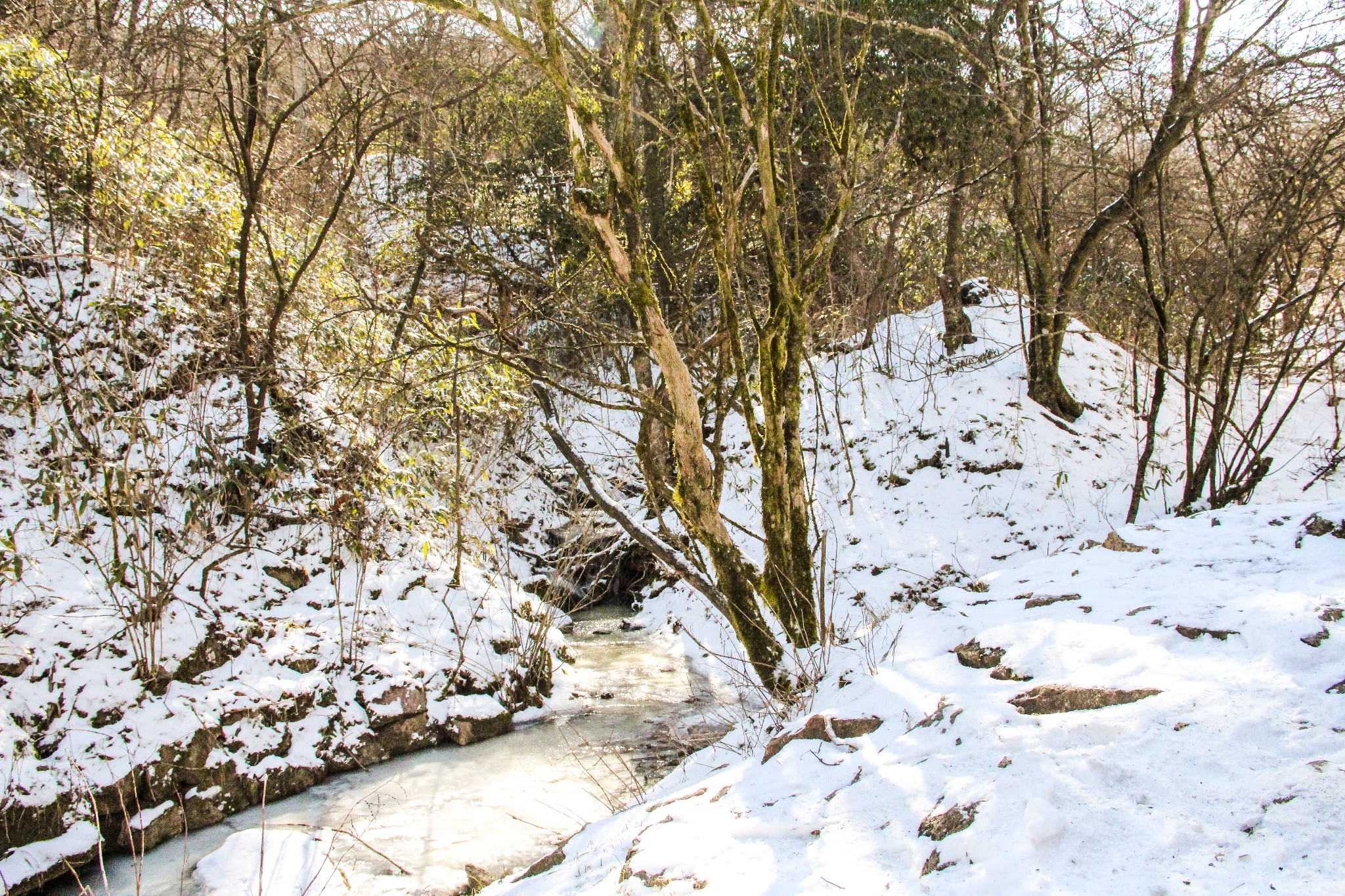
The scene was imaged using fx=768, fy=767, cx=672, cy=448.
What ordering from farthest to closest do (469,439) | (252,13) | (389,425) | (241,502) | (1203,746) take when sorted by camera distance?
1. (469,439)
2. (389,425)
3. (241,502)
4. (252,13)
5. (1203,746)

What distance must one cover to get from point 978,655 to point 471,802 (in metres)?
3.14

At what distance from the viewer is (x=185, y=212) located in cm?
602

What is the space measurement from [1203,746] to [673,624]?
600cm

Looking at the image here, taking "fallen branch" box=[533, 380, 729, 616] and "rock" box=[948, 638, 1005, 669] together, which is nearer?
"rock" box=[948, 638, 1005, 669]

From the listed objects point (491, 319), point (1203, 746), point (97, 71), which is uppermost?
point (97, 71)

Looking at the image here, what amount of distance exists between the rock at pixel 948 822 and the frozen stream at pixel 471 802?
210 centimetres

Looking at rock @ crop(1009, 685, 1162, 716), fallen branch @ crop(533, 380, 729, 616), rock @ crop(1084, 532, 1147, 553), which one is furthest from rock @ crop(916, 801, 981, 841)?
rock @ crop(1084, 532, 1147, 553)

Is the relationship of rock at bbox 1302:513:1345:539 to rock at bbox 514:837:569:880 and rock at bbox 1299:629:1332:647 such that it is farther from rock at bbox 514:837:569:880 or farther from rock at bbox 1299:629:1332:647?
rock at bbox 514:837:569:880

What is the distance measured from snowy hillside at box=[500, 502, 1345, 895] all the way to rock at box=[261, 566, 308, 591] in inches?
143

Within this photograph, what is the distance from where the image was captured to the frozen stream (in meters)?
3.84

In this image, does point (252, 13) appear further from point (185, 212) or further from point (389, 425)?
point (389, 425)

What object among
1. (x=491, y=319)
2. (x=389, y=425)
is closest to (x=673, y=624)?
(x=389, y=425)

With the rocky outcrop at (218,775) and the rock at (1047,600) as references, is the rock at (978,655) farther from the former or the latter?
the rocky outcrop at (218,775)

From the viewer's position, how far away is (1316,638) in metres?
2.25
